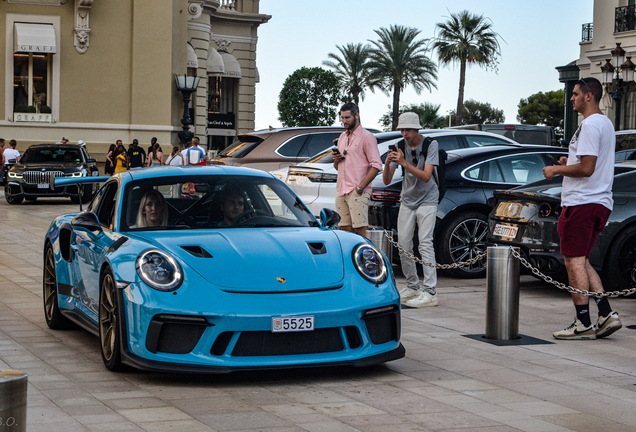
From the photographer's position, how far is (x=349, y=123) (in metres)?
10.1

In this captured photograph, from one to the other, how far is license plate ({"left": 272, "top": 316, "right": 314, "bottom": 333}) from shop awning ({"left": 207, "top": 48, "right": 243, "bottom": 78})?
44485 millimetres

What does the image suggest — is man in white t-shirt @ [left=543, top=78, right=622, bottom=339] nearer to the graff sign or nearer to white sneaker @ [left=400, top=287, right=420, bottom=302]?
white sneaker @ [left=400, top=287, right=420, bottom=302]

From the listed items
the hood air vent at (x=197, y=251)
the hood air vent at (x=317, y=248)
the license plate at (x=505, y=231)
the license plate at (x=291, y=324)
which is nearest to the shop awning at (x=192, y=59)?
the license plate at (x=505, y=231)

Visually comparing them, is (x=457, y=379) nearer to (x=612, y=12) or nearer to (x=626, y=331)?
(x=626, y=331)

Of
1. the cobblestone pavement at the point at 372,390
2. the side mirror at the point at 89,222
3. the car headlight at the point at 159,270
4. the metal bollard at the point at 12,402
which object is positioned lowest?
the cobblestone pavement at the point at 372,390

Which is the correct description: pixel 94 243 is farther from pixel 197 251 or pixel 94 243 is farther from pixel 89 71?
pixel 89 71

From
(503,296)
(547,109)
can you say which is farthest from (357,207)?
(547,109)

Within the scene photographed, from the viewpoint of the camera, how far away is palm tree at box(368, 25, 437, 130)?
6788 centimetres

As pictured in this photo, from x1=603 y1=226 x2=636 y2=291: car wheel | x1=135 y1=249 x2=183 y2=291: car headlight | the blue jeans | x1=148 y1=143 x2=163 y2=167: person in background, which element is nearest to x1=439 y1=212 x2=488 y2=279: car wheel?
the blue jeans

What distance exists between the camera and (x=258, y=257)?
5965mm

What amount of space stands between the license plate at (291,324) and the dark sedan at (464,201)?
5409mm

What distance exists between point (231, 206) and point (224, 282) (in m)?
1.22

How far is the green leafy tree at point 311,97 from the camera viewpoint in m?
99.0

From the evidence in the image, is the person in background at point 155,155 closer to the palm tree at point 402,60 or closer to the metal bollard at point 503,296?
the metal bollard at point 503,296
